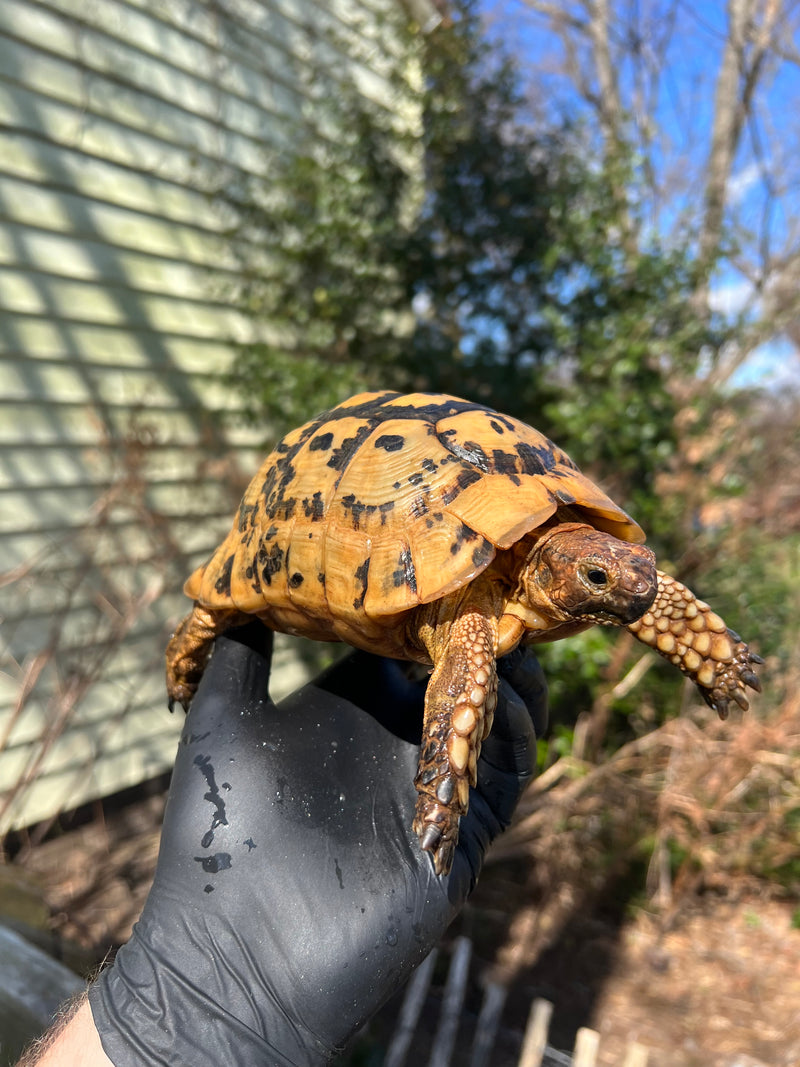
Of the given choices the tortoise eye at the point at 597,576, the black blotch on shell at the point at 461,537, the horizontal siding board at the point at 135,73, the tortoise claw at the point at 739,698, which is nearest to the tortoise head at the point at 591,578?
the tortoise eye at the point at 597,576

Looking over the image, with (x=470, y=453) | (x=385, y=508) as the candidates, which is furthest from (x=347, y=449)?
(x=470, y=453)

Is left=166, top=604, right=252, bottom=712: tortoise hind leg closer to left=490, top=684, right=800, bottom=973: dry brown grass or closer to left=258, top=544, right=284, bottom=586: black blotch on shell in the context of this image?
left=258, top=544, right=284, bottom=586: black blotch on shell

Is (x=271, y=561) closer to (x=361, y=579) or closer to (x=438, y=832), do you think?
(x=361, y=579)

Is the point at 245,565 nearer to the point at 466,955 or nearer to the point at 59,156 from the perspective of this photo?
the point at 466,955

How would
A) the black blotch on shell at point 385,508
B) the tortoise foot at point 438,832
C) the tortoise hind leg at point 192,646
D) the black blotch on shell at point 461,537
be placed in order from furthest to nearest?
the tortoise hind leg at point 192,646 < the black blotch on shell at point 385,508 < the black blotch on shell at point 461,537 < the tortoise foot at point 438,832

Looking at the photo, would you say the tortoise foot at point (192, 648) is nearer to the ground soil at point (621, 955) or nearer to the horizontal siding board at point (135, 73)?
the ground soil at point (621, 955)
